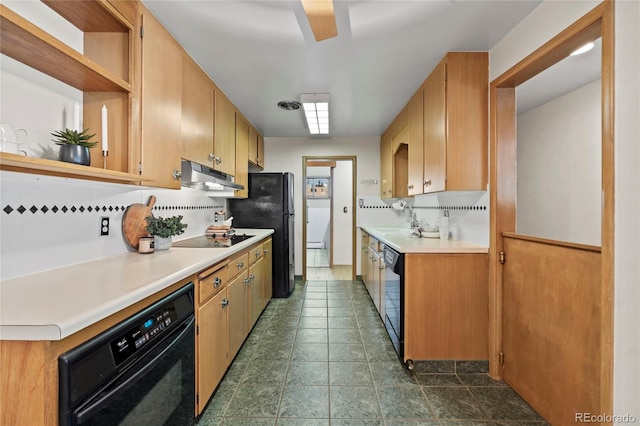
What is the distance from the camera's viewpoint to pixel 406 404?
1.71 metres

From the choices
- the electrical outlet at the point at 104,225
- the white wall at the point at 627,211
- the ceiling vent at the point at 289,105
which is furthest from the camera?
the ceiling vent at the point at 289,105

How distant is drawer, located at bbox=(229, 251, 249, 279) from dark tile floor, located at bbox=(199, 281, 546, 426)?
0.68 metres

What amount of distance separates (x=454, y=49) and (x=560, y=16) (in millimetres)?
618

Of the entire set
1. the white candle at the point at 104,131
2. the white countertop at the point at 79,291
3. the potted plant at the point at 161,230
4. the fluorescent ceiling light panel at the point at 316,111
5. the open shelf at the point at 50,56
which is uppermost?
the fluorescent ceiling light panel at the point at 316,111

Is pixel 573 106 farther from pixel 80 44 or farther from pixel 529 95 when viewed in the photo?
pixel 80 44

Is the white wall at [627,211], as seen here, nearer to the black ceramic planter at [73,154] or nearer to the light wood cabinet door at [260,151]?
the black ceramic planter at [73,154]

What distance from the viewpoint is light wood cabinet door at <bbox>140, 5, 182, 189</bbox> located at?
149 cm


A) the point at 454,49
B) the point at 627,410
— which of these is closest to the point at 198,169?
the point at 454,49

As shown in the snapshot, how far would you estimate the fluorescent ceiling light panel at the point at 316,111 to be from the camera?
107 inches

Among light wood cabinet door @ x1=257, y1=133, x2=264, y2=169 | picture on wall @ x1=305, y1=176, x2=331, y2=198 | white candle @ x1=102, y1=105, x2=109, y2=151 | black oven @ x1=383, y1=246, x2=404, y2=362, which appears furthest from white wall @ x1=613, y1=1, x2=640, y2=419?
picture on wall @ x1=305, y1=176, x2=331, y2=198

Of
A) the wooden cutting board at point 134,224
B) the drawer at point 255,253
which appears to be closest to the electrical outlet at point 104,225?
the wooden cutting board at point 134,224

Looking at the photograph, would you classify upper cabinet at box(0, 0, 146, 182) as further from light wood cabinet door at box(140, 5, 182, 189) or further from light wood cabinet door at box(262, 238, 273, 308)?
light wood cabinet door at box(262, 238, 273, 308)

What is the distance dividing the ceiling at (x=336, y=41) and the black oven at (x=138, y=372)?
1510 millimetres

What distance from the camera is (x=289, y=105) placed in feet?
9.73
